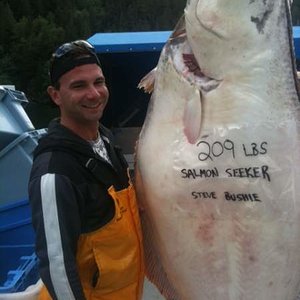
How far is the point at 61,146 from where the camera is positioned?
175 centimetres

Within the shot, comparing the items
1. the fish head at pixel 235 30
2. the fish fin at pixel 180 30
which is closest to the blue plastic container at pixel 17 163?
the fish fin at pixel 180 30

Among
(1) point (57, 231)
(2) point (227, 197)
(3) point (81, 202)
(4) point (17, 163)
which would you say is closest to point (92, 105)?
(3) point (81, 202)

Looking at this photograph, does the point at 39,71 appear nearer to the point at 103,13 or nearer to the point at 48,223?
the point at 103,13

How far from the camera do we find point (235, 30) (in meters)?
1.60

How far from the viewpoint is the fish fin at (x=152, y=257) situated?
1844mm

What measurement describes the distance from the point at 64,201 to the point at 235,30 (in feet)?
2.36

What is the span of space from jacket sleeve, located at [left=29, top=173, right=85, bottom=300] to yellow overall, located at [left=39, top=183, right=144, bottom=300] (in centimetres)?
11

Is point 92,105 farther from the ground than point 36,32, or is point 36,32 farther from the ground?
point 92,105

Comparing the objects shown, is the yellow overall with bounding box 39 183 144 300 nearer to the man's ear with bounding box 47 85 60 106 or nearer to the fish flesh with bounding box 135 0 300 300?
the fish flesh with bounding box 135 0 300 300

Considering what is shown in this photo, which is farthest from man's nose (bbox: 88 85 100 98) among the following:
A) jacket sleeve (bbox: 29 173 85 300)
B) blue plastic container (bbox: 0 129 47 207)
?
blue plastic container (bbox: 0 129 47 207)

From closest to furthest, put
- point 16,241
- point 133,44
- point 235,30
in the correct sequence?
point 235,30 < point 16,241 < point 133,44

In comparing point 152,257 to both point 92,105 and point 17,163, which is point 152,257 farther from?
point 17,163

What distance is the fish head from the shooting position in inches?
62.7

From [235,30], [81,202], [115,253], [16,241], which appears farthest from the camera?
[16,241]
